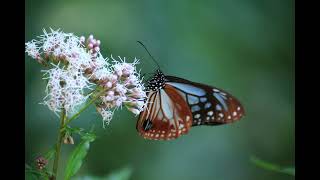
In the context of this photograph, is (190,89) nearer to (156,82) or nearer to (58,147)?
(156,82)

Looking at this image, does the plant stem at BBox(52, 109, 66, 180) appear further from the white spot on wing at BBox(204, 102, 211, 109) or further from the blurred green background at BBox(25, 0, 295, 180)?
the blurred green background at BBox(25, 0, 295, 180)

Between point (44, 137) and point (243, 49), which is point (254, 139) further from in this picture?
point (44, 137)

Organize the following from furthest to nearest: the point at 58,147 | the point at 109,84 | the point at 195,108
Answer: the point at 195,108 < the point at 109,84 < the point at 58,147

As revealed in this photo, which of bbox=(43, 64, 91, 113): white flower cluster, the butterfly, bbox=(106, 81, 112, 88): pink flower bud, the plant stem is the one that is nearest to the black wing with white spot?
the butterfly

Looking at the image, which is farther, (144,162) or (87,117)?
(144,162)

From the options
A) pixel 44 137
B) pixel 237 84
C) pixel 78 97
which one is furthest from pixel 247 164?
pixel 78 97

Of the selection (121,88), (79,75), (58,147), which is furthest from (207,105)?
(58,147)
